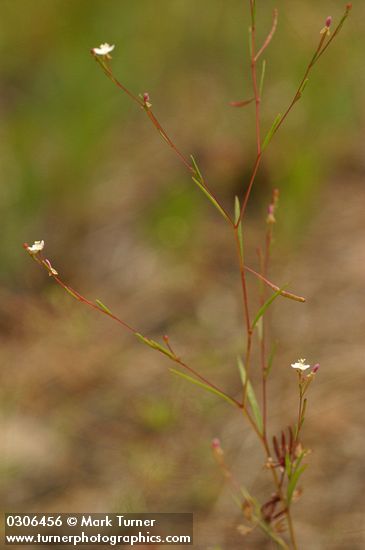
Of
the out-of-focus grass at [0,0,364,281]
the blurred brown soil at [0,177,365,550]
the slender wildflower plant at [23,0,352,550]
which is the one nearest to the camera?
the slender wildflower plant at [23,0,352,550]

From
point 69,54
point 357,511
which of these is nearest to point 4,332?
point 357,511

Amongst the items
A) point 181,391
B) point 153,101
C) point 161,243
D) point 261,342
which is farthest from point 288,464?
point 153,101

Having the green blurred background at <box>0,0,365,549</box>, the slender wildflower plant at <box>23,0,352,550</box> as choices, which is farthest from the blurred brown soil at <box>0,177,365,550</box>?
the slender wildflower plant at <box>23,0,352,550</box>

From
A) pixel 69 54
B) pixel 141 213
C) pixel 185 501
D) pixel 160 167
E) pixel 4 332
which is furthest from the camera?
pixel 69 54

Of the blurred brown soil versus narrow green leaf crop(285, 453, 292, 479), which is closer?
narrow green leaf crop(285, 453, 292, 479)

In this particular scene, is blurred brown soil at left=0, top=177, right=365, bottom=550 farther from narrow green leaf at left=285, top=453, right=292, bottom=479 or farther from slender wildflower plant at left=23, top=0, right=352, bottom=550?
narrow green leaf at left=285, top=453, right=292, bottom=479

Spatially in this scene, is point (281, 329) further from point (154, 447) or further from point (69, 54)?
point (69, 54)

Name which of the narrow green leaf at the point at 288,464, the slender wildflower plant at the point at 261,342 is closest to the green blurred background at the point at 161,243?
the slender wildflower plant at the point at 261,342
